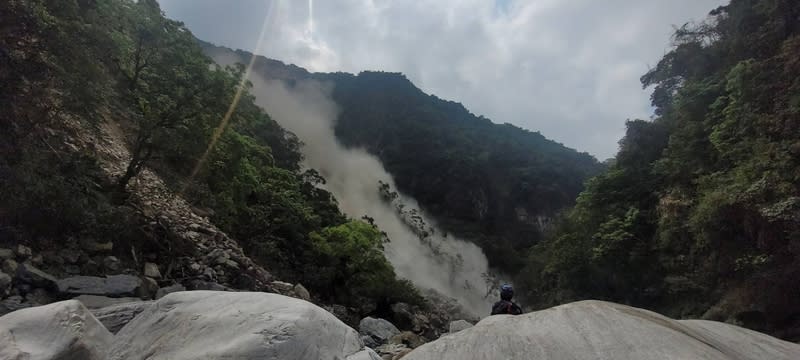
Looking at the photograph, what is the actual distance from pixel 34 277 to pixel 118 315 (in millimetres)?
4506

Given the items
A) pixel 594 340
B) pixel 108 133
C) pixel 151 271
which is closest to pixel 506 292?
pixel 594 340

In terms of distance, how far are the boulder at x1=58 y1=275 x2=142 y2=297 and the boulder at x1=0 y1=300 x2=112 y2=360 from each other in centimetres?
524

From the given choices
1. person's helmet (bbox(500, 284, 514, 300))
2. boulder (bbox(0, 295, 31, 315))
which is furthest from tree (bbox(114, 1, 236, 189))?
person's helmet (bbox(500, 284, 514, 300))

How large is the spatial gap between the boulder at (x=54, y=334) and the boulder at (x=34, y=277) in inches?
204

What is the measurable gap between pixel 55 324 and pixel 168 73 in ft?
39.4

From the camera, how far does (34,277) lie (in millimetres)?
8820

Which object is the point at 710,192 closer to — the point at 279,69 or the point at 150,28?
the point at 150,28

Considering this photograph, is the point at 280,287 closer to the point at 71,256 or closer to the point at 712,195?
the point at 71,256

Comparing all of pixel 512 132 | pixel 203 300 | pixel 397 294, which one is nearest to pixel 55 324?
pixel 203 300

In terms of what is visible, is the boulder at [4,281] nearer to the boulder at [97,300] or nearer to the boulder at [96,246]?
the boulder at [97,300]

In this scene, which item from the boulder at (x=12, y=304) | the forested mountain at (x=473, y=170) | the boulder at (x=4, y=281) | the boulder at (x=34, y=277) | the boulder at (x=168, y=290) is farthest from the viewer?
the forested mountain at (x=473, y=170)

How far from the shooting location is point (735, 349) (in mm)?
4957

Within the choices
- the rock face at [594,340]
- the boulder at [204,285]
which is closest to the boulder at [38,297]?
the boulder at [204,285]

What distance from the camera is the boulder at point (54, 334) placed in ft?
13.6
